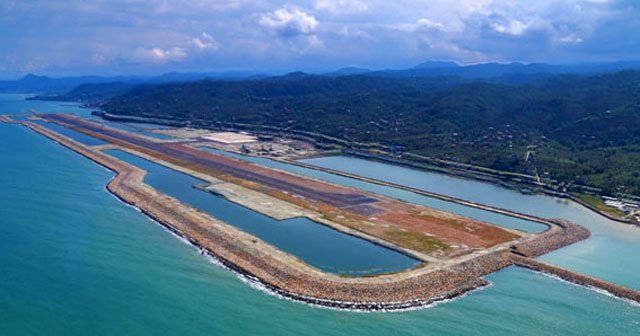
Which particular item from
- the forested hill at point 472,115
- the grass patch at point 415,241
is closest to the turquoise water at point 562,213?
the grass patch at point 415,241

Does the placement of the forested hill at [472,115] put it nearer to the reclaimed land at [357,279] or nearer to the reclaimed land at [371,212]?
the reclaimed land at [371,212]

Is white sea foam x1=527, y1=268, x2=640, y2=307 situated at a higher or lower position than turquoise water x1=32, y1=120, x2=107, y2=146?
lower

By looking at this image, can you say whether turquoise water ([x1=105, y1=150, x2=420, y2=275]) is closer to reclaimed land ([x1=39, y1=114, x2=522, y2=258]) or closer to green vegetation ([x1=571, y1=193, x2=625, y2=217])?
reclaimed land ([x1=39, y1=114, x2=522, y2=258])

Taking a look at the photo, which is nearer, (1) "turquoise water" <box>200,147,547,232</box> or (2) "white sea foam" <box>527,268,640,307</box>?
(2) "white sea foam" <box>527,268,640,307</box>

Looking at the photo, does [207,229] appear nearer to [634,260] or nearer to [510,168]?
[634,260]

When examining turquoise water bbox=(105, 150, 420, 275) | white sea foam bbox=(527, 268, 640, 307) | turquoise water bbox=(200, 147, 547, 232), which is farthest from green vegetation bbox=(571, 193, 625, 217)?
turquoise water bbox=(105, 150, 420, 275)

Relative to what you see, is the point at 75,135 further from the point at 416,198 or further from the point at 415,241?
the point at 415,241

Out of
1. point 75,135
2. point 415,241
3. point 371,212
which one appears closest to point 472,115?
point 371,212
